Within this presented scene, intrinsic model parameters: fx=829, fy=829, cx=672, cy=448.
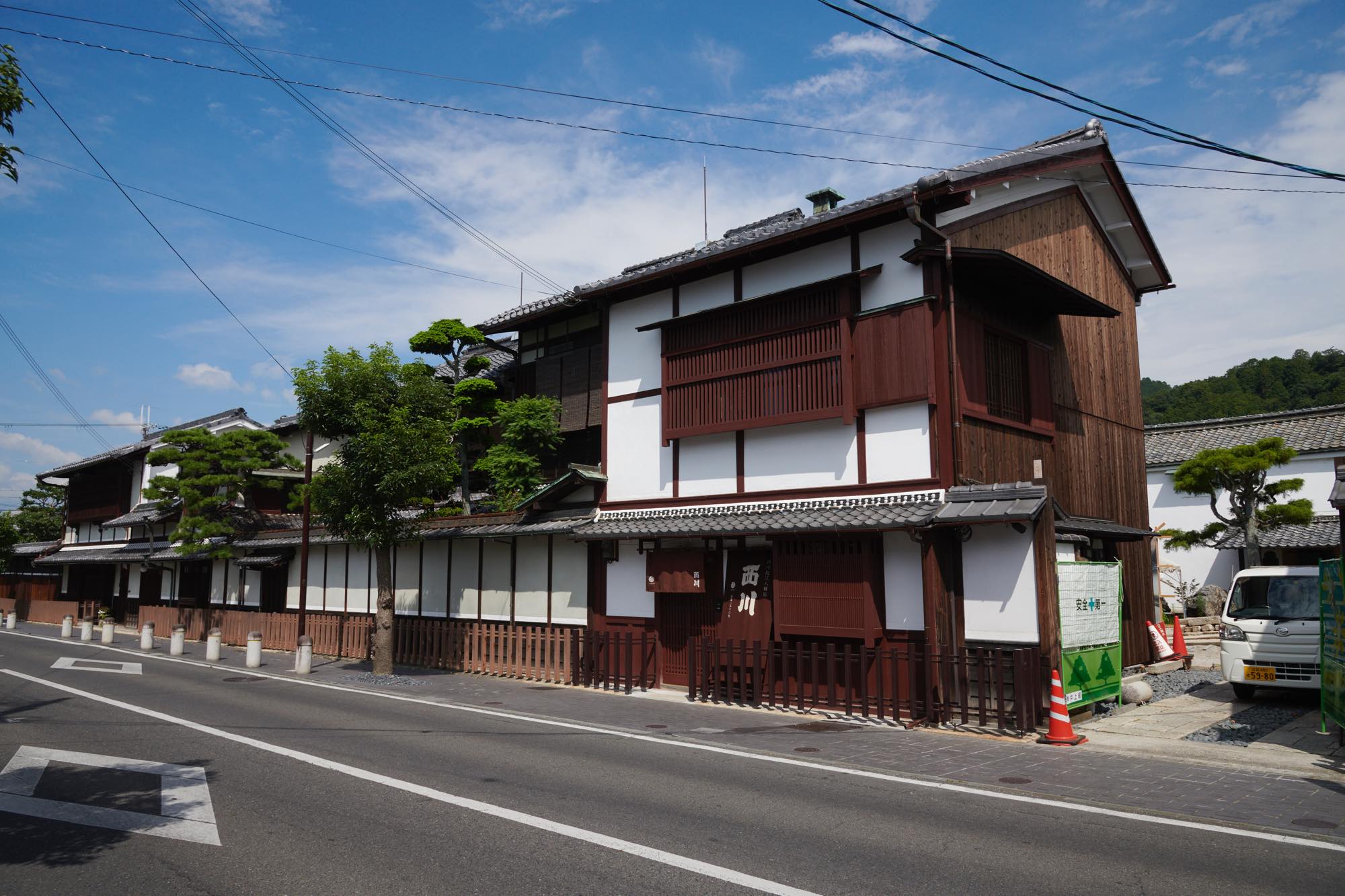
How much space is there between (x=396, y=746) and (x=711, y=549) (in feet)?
23.5

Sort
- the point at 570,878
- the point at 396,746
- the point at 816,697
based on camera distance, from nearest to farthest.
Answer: the point at 570,878, the point at 396,746, the point at 816,697

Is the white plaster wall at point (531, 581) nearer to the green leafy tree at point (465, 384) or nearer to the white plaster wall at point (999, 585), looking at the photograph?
the green leafy tree at point (465, 384)

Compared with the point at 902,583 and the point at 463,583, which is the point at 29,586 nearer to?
the point at 463,583

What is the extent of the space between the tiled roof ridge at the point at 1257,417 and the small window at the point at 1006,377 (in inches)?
932

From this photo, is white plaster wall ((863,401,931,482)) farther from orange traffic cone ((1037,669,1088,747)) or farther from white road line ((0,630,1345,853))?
white road line ((0,630,1345,853))

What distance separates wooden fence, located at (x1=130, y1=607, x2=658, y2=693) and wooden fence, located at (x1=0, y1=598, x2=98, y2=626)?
61.0 feet

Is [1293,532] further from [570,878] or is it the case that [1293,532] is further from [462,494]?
[570,878]

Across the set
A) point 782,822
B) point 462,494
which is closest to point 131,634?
point 462,494

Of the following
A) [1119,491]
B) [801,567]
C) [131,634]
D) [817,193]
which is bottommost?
[131,634]

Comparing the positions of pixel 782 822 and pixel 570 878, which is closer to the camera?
pixel 570 878

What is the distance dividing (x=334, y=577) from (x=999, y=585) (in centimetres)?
2107

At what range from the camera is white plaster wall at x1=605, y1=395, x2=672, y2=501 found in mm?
17391

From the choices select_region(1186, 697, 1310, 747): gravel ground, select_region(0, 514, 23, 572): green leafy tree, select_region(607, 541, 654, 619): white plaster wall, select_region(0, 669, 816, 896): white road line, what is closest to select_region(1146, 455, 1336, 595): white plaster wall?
select_region(1186, 697, 1310, 747): gravel ground

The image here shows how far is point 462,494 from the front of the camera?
85.0ft
